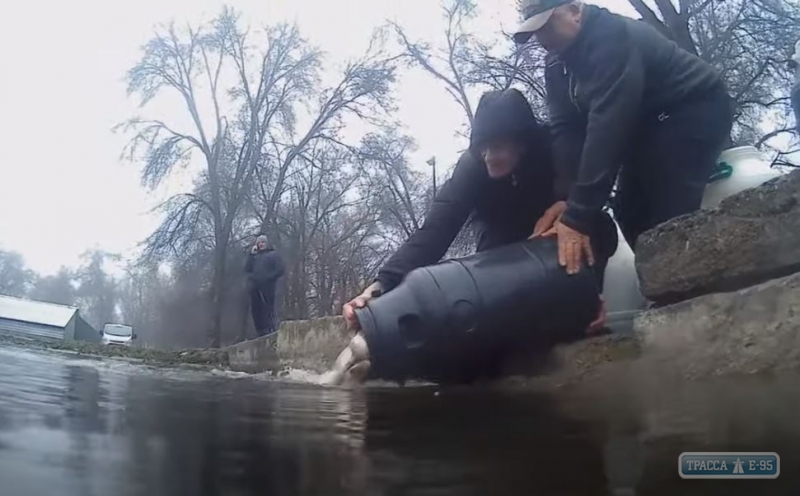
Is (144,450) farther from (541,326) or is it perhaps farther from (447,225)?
(447,225)

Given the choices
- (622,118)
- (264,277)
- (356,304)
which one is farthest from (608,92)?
(264,277)

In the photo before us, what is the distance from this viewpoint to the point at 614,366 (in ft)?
7.46

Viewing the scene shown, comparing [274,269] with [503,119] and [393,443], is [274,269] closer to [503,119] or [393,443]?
[503,119]

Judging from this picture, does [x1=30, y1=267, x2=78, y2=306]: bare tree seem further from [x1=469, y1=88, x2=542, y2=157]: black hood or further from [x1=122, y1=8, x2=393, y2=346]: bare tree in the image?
[x1=469, y1=88, x2=542, y2=157]: black hood

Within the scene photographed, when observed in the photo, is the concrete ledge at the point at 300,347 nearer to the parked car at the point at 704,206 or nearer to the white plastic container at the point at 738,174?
the parked car at the point at 704,206

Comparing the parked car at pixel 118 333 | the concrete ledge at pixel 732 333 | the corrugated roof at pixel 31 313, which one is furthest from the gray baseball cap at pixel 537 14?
the parked car at pixel 118 333

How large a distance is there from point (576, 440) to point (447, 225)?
189cm

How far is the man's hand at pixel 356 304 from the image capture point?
245cm

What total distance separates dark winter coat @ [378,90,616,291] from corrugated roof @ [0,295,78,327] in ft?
42.2

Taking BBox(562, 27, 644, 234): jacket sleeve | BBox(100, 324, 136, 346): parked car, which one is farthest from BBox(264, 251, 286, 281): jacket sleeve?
BBox(100, 324, 136, 346): parked car

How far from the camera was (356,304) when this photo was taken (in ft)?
8.46

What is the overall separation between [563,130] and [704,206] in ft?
2.19

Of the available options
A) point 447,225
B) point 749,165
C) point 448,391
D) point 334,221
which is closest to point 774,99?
point 749,165
